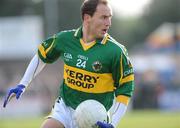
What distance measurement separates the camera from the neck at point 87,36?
943 centimetres

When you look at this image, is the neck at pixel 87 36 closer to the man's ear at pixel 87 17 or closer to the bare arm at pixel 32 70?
the man's ear at pixel 87 17

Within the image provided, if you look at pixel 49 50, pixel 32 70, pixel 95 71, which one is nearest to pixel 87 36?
pixel 95 71

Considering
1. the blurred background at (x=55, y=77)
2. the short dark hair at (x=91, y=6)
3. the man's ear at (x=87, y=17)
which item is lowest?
the blurred background at (x=55, y=77)

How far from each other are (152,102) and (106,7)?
1097 inches

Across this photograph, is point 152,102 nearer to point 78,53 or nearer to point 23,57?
point 23,57

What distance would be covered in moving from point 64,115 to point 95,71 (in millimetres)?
711

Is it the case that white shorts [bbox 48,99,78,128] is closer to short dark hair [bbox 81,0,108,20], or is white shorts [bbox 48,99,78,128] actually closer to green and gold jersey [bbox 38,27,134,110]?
green and gold jersey [bbox 38,27,134,110]

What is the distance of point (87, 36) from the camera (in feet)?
31.1

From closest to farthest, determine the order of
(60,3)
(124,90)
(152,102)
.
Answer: (124,90), (152,102), (60,3)

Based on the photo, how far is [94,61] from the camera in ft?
30.3

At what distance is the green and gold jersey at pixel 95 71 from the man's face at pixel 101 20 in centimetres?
13

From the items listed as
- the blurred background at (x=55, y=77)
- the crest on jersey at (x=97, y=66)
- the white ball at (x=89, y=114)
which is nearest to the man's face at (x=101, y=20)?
the crest on jersey at (x=97, y=66)

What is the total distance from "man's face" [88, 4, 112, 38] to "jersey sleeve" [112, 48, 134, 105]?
0.38 meters

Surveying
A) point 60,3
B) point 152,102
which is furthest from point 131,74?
point 60,3
